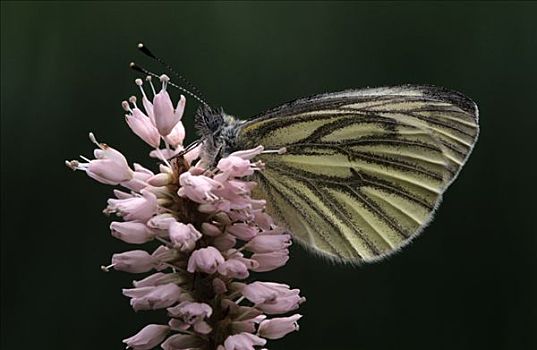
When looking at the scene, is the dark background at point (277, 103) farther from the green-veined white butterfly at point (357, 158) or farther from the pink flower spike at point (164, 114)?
the pink flower spike at point (164, 114)

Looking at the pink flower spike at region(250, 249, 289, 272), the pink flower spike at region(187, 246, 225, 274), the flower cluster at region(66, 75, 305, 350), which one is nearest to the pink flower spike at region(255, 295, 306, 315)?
the flower cluster at region(66, 75, 305, 350)

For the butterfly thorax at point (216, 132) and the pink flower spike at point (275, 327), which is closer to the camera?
the pink flower spike at point (275, 327)

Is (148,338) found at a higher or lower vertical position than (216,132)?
lower

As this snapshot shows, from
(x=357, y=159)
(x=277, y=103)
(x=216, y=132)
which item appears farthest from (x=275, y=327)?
(x=277, y=103)

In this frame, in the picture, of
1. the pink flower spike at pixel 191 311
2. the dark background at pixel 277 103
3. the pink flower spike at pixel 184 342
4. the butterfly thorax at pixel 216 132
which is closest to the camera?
the pink flower spike at pixel 191 311

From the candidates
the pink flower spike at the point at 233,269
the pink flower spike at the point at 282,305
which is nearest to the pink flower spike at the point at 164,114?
the pink flower spike at the point at 233,269

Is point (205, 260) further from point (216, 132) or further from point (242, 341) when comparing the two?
point (216, 132)
